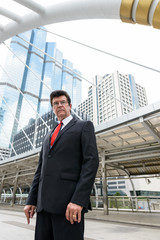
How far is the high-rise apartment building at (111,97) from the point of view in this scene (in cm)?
8069

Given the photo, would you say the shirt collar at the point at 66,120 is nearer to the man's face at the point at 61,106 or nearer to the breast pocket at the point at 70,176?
the man's face at the point at 61,106

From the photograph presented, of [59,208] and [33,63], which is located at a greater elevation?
[33,63]

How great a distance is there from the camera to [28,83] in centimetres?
10075

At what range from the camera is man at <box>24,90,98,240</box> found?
1.12 metres

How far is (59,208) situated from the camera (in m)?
1.15

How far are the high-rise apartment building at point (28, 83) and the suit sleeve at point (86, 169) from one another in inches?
3408

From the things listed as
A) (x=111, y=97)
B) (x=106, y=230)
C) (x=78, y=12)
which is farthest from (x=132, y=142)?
(x=111, y=97)

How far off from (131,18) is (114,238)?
4.25 m

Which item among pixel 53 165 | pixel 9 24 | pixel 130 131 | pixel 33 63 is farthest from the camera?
pixel 33 63

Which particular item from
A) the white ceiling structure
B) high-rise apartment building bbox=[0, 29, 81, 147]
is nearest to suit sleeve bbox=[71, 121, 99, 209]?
the white ceiling structure

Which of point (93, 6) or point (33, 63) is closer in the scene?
point (93, 6)

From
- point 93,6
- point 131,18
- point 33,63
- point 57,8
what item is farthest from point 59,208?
point 33,63

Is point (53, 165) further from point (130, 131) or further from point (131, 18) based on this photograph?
point (130, 131)

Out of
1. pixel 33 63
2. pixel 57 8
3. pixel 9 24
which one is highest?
pixel 33 63
